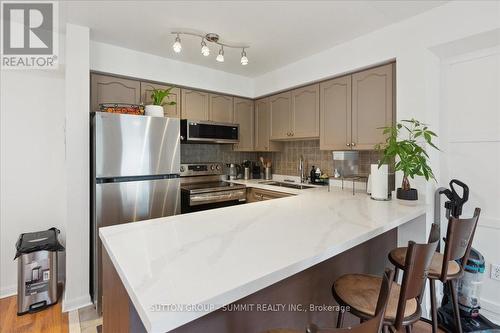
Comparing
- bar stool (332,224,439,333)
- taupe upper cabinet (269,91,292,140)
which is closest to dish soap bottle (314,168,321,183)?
taupe upper cabinet (269,91,292,140)

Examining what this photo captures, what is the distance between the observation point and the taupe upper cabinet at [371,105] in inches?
89.2

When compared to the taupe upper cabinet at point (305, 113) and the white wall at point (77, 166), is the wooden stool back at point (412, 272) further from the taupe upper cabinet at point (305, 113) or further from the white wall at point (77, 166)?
the white wall at point (77, 166)

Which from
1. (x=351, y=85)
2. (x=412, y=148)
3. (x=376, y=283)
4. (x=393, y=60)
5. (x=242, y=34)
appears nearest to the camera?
(x=376, y=283)

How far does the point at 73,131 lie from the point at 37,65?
0.85 metres

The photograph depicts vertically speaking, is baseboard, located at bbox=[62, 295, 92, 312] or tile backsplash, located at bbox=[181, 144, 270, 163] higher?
tile backsplash, located at bbox=[181, 144, 270, 163]

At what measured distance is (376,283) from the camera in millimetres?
1255

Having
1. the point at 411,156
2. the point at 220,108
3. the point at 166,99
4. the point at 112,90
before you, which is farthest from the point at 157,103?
the point at 411,156

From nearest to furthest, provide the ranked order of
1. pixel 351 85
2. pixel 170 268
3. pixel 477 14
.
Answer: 1. pixel 170 268
2. pixel 477 14
3. pixel 351 85

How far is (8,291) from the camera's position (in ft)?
7.84

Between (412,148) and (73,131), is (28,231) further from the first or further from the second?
(412,148)

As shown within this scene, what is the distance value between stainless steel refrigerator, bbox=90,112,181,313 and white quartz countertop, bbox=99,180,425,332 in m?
1.06

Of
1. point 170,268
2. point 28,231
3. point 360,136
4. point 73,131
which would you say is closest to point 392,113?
point 360,136

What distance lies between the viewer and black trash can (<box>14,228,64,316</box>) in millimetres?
2109

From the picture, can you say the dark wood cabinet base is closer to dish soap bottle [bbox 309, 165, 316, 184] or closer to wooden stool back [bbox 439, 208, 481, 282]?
wooden stool back [bbox 439, 208, 481, 282]
